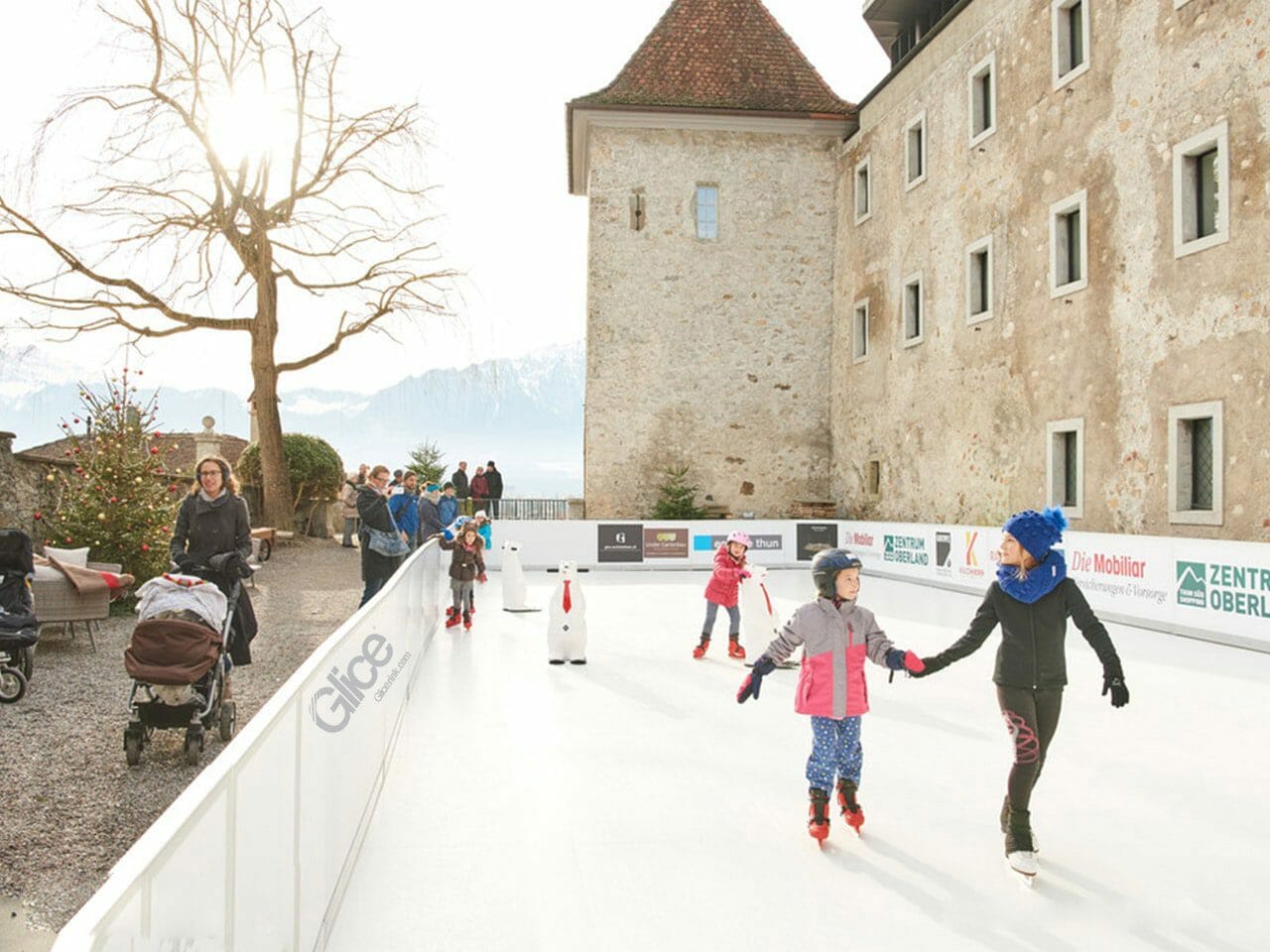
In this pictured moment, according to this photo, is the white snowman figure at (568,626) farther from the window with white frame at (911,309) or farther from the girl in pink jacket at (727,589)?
the window with white frame at (911,309)

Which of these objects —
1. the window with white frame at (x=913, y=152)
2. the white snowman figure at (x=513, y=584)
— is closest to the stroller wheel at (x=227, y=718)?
the white snowman figure at (x=513, y=584)

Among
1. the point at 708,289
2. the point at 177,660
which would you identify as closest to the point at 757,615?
the point at 177,660

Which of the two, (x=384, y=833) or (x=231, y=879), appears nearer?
(x=231, y=879)

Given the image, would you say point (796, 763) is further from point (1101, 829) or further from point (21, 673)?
point (21, 673)

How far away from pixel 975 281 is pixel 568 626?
14707 millimetres

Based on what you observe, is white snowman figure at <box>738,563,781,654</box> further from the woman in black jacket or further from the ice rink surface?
the woman in black jacket

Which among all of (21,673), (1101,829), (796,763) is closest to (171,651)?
(21,673)

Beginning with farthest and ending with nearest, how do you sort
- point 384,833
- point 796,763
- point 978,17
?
point 978,17 < point 796,763 < point 384,833

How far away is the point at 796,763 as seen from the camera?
6.64 metres

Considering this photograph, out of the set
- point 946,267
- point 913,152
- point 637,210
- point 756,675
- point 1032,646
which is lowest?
point 756,675

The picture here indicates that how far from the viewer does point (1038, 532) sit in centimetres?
479

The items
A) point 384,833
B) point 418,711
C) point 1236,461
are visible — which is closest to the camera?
point 384,833

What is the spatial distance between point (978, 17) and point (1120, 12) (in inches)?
202

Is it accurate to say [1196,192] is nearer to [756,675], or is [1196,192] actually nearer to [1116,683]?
[1116,683]
